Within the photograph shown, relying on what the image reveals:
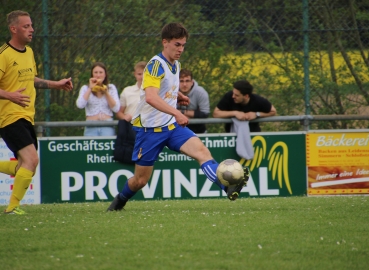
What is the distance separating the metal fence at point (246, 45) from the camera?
37.6 feet

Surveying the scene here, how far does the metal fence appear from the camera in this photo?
1147 centimetres

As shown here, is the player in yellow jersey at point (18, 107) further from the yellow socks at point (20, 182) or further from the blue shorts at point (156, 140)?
the blue shorts at point (156, 140)

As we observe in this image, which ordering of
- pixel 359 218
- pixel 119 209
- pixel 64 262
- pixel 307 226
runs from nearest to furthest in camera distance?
pixel 64 262 → pixel 307 226 → pixel 359 218 → pixel 119 209

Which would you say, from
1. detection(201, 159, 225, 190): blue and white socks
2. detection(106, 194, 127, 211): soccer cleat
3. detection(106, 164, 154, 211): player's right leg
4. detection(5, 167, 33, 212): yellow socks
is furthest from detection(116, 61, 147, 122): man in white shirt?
detection(201, 159, 225, 190): blue and white socks

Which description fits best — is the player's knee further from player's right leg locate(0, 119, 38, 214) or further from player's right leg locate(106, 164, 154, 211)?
player's right leg locate(0, 119, 38, 214)

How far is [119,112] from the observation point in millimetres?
11547

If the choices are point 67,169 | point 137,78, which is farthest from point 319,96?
point 67,169

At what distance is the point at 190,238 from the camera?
249 inches

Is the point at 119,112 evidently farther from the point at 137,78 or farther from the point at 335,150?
the point at 335,150

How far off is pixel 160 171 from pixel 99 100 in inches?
59.8

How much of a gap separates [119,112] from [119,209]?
3.23 metres

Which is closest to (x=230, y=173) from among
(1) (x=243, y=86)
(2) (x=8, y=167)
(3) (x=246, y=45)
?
(2) (x=8, y=167)

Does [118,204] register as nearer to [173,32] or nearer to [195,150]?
[195,150]

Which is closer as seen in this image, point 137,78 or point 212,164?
point 212,164
